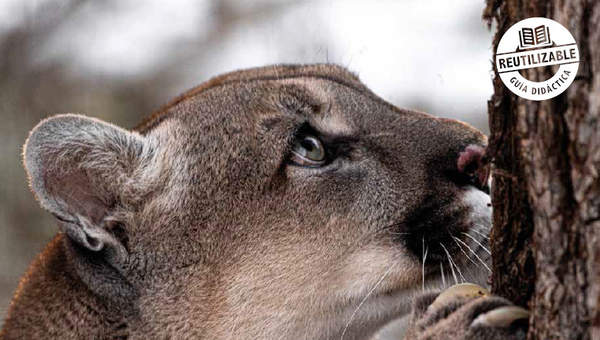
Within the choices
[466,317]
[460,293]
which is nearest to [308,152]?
[460,293]

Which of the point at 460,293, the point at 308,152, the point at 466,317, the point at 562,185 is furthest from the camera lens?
the point at 308,152

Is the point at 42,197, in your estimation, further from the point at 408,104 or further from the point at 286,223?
the point at 408,104

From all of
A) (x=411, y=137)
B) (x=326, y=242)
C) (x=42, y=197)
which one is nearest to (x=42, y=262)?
(x=42, y=197)

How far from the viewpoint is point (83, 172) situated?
374 centimetres

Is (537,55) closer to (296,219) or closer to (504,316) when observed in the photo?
(504,316)

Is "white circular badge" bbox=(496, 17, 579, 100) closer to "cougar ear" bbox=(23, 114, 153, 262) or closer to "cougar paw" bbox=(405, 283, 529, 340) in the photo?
"cougar paw" bbox=(405, 283, 529, 340)

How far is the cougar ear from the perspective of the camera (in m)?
3.59

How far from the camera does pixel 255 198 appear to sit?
12.7 ft

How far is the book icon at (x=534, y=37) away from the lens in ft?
7.63

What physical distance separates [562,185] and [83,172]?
229 centimetres

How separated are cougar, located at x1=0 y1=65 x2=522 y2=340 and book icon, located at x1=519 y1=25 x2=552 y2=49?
4.25 ft

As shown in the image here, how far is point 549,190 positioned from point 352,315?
1.61m

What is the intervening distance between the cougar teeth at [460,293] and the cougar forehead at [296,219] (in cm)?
70

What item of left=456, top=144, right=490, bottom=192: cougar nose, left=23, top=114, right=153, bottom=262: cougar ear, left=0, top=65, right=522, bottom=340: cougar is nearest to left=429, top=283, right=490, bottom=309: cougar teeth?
left=0, top=65, right=522, bottom=340: cougar
